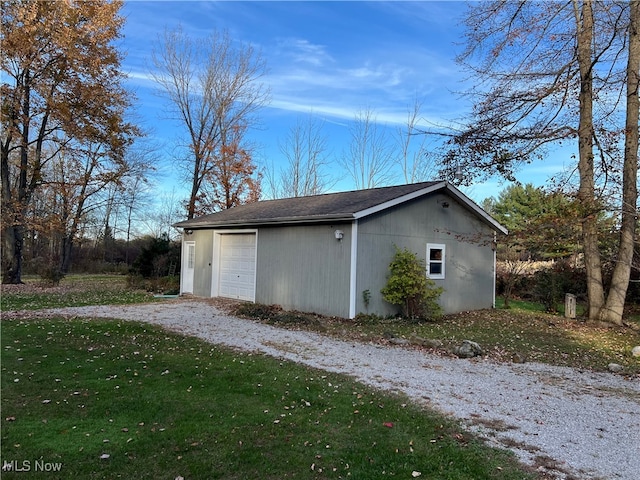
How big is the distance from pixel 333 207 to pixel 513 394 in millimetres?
7075

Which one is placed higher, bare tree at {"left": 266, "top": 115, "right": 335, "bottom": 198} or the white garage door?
bare tree at {"left": 266, "top": 115, "right": 335, "bottom": 198}

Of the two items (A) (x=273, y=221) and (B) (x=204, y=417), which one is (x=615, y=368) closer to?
(B) (x=204, y=417)

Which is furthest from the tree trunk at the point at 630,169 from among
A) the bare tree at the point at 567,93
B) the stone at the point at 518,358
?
the stone at the point at 518,358

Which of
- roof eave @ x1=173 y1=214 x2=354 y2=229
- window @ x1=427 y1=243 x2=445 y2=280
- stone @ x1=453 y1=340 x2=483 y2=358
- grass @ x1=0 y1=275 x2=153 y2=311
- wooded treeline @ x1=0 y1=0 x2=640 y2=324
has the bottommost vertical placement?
stone @ x1=453 y1=340 x2=483 y2=358

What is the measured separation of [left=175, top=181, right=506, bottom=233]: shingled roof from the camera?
10.2 metres

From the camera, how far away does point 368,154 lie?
1008 inches

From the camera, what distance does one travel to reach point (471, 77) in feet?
38.6

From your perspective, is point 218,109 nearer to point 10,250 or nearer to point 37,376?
point 10,250

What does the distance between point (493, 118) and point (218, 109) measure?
695 inches

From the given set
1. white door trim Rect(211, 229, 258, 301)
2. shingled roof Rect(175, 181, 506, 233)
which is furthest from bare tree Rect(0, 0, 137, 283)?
white door trim Rect(211, 229, 258, 301)

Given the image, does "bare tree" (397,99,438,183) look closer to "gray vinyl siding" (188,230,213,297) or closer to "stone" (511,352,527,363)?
"gray vinyl siding" (188,230,213,297)

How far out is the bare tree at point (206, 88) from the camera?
80.2ft

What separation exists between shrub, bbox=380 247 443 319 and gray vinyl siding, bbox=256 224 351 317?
1208mm

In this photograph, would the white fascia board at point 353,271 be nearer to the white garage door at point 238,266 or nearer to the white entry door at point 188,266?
the white garage door at point 238,266
